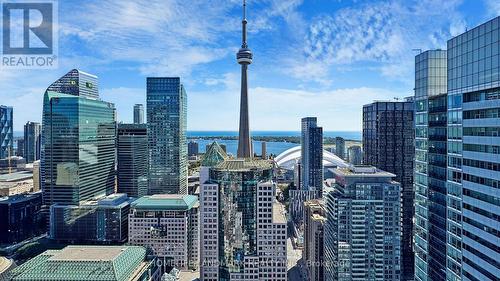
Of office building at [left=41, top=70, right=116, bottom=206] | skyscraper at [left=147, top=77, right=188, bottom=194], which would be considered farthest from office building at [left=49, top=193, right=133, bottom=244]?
skyscraper at [left=147, top=77, right=188, bottom=194]

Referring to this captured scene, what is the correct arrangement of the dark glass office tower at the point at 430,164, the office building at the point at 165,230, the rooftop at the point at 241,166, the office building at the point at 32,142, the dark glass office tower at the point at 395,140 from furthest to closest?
the office building at the point at 32,142, the office building at the point at 165,230, the dark glass office tower at the point at 395,140, the rooftop at the point at 241,166, the dark glass office tower at the point at 430,164

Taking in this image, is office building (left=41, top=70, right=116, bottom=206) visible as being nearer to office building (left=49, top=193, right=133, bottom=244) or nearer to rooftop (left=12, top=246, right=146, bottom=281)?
office building (left=49, top=193, right=133, bottom=244)

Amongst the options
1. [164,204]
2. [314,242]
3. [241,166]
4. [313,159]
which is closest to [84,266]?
[164,204]

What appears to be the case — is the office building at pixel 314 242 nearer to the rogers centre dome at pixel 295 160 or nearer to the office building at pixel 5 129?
the rogers centre dome at pixel 295 160

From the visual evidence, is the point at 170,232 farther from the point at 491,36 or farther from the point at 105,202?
the point at 491,36

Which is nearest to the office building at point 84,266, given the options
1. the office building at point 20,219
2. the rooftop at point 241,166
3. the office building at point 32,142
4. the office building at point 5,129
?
the rooftop at point 241,166

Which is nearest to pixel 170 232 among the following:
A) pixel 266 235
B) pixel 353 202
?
pixel 266 235
